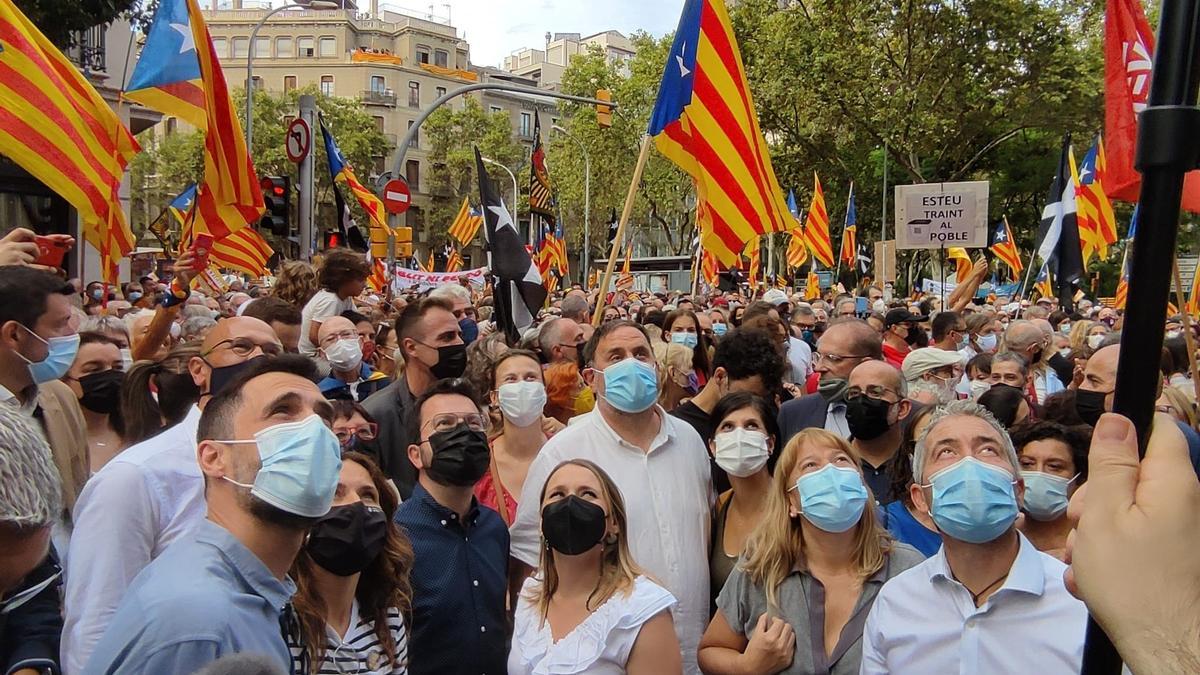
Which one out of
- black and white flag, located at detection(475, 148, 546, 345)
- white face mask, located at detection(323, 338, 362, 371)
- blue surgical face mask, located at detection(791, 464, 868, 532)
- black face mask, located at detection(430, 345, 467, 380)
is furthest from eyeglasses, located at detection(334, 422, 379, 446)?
black and white flag, located at detection(475, 148, 546, 345)

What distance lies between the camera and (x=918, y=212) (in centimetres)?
1159

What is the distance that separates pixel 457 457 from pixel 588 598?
0.76 metres

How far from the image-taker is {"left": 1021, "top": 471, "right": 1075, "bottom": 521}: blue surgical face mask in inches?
150

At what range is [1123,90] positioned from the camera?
4.06 m

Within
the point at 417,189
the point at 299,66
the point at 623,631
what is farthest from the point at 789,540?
the point at 299,66

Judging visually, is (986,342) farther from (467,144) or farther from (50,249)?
(467,144)

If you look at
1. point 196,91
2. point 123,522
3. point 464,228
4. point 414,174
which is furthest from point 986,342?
point 414,174

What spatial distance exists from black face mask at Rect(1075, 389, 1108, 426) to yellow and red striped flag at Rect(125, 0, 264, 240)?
18.3ft

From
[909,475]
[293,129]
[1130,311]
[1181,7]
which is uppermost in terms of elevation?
[293,129]

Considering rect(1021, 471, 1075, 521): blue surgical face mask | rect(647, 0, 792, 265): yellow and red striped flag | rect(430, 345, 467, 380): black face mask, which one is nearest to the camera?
rect(1021, 471, 1075, 521): blue surgical face mask

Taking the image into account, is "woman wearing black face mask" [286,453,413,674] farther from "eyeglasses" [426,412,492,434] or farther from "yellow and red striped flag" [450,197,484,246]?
"yellow and red striped flag" [450,197,484,246]

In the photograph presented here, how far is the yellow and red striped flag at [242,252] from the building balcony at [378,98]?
2510 inches

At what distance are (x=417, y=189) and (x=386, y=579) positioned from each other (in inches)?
2908

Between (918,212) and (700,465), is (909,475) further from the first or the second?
(918,212)
